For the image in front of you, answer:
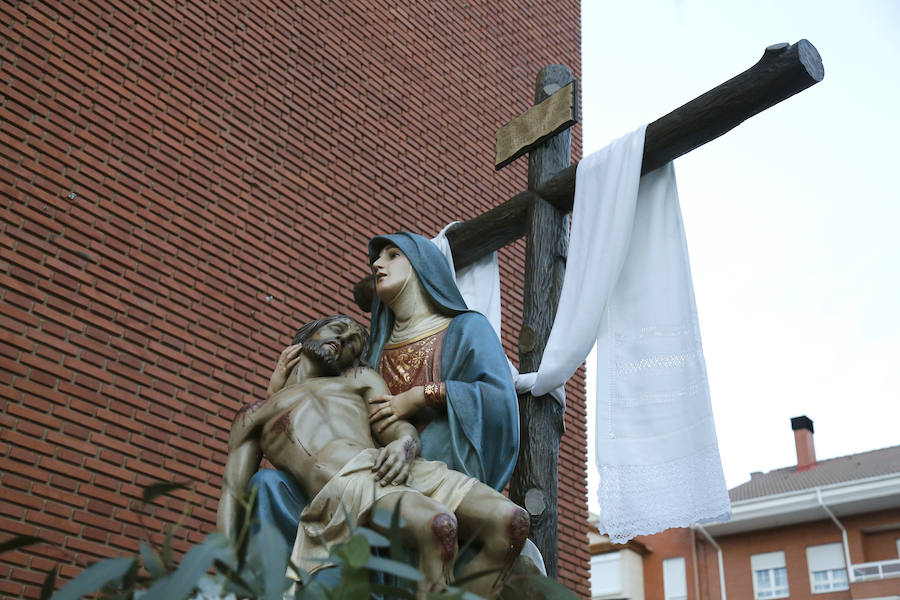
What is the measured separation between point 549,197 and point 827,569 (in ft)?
64.1

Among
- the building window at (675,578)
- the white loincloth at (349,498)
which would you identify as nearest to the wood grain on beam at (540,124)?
the white loincloth at (349,498)

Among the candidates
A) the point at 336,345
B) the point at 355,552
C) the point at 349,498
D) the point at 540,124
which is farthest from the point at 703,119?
the point at 355,552

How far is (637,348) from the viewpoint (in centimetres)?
459

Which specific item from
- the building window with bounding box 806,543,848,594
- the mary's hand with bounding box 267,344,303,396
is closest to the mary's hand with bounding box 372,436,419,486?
the mary's hand with bounding box 267,344,303,396

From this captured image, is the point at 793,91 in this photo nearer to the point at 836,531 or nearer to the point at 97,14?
the point at 97,14

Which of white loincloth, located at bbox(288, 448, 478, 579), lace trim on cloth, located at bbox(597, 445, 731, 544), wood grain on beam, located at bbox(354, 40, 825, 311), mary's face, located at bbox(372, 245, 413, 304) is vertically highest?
wood grain on beam, located at bbox(354, 40, 825, 311)

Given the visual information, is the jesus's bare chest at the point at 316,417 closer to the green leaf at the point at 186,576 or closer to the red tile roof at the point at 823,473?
the green leaf at the point at 186,576

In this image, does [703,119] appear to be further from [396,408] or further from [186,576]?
[186,576]

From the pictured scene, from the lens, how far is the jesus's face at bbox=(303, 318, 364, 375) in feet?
12.6

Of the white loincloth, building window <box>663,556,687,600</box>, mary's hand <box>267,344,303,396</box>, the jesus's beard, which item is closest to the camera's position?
the white loincloth

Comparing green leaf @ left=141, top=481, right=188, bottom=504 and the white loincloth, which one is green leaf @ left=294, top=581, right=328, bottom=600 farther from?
the white loincloth

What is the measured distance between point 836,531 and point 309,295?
18163 mm

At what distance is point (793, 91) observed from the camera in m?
4.37

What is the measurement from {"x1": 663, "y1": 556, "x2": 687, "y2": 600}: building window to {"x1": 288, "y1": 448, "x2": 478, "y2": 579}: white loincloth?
73.2 ft
